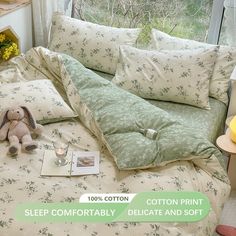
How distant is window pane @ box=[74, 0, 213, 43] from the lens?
8.64 ft

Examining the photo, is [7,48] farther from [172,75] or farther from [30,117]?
[172,75]

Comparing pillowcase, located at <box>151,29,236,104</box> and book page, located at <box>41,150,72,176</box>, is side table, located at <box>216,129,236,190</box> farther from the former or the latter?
book page, located at <box>41,150,72,176</box>

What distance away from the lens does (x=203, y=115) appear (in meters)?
2.12

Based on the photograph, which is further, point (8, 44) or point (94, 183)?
point (8, 44)

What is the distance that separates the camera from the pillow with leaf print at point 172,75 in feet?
7.12

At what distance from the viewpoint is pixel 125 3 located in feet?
9.16

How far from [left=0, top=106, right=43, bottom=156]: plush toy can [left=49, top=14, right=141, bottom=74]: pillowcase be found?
2.53 feet

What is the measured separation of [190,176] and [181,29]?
1423 mm

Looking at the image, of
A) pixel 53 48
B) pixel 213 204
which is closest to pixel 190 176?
pixel 213 204

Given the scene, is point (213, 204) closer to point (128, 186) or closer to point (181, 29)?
point (128, 186)

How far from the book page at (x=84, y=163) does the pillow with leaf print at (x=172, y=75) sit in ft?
2.17

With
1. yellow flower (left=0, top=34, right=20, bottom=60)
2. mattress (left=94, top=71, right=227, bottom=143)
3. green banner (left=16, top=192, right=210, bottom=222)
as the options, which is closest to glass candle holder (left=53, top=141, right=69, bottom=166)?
green banner (left=16, top=192, right=210, bottom=222)

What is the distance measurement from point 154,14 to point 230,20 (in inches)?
24.8

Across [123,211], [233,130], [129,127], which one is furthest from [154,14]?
[123,211]
